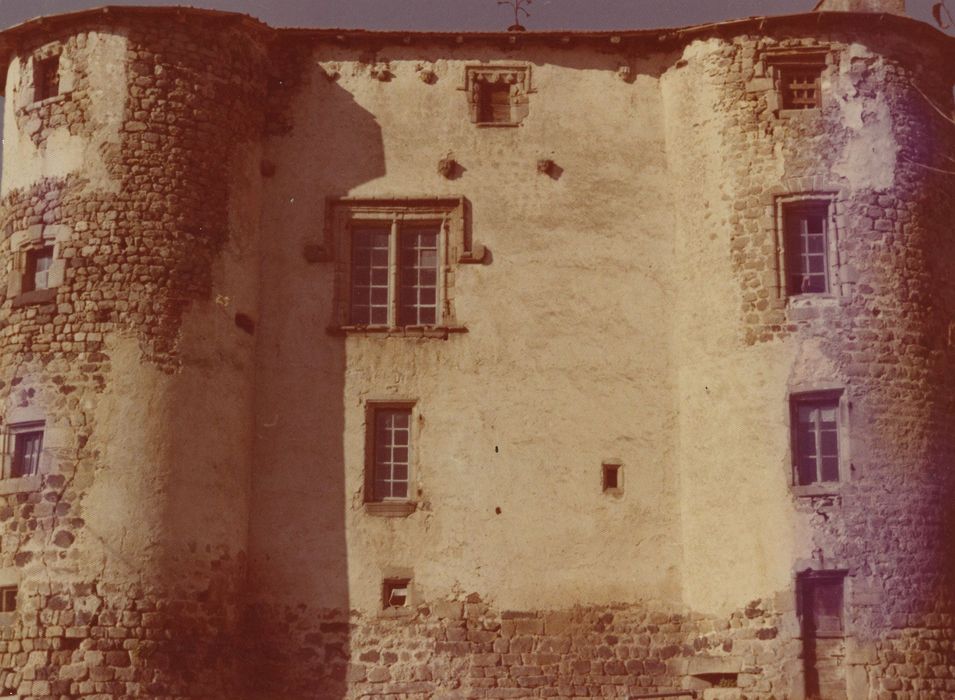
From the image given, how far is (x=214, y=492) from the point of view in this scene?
21016 millimetres

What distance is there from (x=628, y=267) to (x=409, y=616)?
5519mm

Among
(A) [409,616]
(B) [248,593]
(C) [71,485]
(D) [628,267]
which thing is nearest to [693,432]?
(D) [628,267]

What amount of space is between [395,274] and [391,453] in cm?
247

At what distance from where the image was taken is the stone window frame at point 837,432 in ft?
67.9

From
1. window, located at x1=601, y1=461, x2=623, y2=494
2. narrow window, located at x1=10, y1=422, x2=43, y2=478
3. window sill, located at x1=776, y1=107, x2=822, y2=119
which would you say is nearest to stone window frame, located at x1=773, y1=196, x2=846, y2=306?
window sill, located at x1=776, y1=107, x2=822, y2=119

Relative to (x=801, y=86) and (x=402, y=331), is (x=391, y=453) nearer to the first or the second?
(x=402, y=331)

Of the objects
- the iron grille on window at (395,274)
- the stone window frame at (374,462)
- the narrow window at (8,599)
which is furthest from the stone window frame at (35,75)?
the narrow window at (8,599)

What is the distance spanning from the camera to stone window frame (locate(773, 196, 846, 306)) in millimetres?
21391

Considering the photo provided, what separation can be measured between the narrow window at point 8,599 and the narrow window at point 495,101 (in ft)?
29.3

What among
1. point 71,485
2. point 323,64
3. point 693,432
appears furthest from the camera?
point 323,64

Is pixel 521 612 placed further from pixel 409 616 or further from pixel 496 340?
pixel 496 340

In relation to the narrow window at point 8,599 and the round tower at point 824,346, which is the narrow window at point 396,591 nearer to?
the round tower at point 824,346

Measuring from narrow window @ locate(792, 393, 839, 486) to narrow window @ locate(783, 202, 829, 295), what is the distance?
1478 millimetres

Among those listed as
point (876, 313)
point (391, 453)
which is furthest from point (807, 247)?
point (391, 453)
